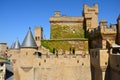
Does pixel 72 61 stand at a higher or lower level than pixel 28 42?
lower

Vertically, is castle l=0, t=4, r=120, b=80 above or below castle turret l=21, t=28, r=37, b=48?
below

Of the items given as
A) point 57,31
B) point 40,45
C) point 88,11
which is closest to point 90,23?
point 88,11

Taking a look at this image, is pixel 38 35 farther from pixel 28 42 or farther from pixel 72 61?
pixel 72 61

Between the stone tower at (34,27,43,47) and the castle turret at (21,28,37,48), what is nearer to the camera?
the castle turret at (21,28,37,48)

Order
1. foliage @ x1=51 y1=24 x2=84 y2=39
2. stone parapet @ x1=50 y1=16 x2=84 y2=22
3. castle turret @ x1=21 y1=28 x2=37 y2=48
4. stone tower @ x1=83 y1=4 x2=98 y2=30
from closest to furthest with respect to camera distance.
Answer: castle turret @ x1=21 y1=28 x2=37 y2=48 → stone tower @ x1=83 y1=4 x2=98 y2=30 → stone parapet @ x1=50 y1=16 x2=84 y2=22 → foliage @ x1=51 y1=24 x2=84 y2=39

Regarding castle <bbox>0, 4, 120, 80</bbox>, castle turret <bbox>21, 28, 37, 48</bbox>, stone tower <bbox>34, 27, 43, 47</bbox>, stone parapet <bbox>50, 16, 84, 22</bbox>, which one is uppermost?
stone parapet <bbox>50, 16, 84, 22</bbox>

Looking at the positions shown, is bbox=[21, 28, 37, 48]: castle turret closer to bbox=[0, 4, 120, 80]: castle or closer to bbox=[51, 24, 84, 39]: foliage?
bbox=[0, 4, 120, 80]: castle

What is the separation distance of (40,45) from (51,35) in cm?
481

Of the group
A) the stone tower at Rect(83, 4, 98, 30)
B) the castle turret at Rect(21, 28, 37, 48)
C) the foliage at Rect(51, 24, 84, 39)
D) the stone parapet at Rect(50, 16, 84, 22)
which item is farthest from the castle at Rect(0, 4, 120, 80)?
the stone parapet at Rect(50, 16, 84, 22)

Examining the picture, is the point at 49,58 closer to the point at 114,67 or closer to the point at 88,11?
the point at 114,67

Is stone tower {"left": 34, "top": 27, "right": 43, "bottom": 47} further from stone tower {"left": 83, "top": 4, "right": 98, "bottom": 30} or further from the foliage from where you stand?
stone tower {"left": 83, "top": 4, "right": 98, "bottom": 30}

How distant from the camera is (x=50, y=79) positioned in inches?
1121

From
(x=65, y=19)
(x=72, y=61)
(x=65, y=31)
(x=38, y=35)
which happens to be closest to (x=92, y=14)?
(x=65, y=19)

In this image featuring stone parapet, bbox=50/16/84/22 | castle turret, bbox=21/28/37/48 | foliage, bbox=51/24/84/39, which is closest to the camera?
castle turret, bbox=21/28/37/48
